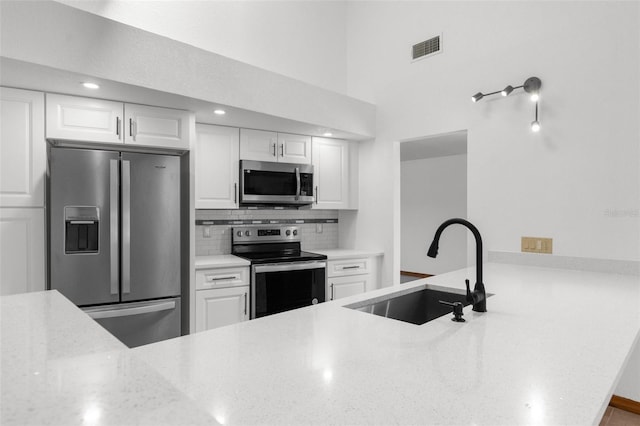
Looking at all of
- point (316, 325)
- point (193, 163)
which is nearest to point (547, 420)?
point (316, 325)

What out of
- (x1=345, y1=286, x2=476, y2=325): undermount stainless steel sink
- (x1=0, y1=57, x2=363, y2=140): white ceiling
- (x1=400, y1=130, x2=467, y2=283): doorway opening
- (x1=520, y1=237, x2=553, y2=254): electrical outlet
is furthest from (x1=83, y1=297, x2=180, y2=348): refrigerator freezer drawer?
(x1=400, y1=130, x2=467, y2=283): doorway opening

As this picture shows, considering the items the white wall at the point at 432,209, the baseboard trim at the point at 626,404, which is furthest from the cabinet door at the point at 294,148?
the white wall at the point at 432,209

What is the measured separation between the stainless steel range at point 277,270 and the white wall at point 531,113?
93cm

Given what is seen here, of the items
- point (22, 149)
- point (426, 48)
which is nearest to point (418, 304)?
point (22, 149)

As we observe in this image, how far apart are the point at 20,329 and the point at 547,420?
1.29 m

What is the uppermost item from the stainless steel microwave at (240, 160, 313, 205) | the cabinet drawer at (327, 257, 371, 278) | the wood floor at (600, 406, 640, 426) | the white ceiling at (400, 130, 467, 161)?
the white ceiling at (400, 130, 467, 161)

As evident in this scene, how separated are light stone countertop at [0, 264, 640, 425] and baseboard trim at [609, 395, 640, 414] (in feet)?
4.80

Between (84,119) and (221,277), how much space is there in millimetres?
1490

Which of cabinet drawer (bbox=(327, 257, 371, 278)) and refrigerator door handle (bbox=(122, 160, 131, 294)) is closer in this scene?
refrigerator door handle (bbox=(122, 160, 131, 294))

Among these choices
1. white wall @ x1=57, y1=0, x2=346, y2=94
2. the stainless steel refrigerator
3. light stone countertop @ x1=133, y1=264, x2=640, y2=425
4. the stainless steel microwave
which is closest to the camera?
light stone countertop @ x1=133, y1=264, x2=640, y2=425

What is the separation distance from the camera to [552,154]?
281cm

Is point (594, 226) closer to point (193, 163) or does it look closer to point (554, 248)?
point (554, 248)

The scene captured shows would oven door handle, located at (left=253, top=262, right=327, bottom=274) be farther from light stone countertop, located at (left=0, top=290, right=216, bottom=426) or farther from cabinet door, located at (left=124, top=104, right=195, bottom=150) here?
light stone countertop, located at (left=0, top=290, right=216, bottom=426)

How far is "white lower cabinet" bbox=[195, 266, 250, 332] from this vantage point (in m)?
3.02
